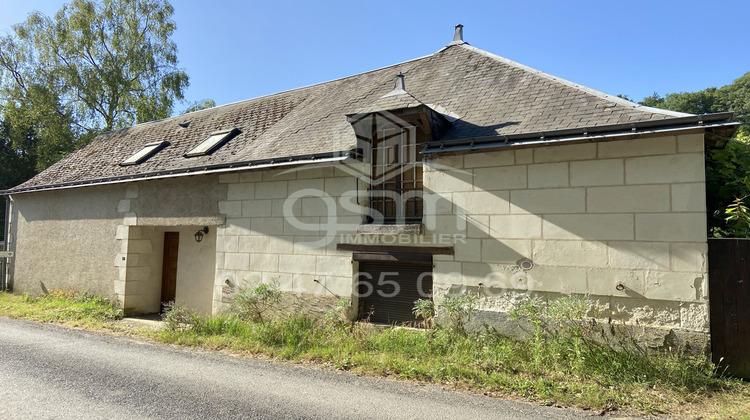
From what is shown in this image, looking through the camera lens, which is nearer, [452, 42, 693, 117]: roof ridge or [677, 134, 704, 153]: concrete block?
[677, 134, 704, 153]: concrete block

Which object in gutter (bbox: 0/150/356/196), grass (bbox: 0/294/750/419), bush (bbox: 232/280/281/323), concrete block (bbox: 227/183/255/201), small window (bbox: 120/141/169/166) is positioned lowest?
grass (bbox: 0/294/750/419)

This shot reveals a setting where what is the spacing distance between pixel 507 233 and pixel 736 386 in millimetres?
2832

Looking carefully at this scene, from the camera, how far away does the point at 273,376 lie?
4992 millimetres

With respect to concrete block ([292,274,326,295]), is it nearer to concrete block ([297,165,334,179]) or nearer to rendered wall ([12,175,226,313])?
concrete block ([297,165,334,179])

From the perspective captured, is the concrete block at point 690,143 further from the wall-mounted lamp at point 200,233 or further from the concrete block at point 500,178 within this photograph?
the wall-mounted lamp at point 200,233

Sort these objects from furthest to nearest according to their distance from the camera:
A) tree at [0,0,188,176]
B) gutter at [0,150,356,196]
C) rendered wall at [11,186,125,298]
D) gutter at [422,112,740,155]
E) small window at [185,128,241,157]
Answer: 1. tree at [0,0,188,176]
2. rendered wall at [11,186,125,298]
3. small window at [185,128,241,157]
4. gutter at [0,150,356,196]
5. gutter at [422,112,740,155]

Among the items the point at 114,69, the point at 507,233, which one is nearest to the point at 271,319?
the point at 507,233

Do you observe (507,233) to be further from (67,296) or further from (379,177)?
(67,296)

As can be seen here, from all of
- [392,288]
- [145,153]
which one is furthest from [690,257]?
[145,153]

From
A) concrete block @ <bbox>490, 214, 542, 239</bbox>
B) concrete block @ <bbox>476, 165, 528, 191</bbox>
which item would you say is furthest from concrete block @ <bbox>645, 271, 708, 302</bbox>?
concrete block @ <bbox>476, 165, 528, 191</bbox>

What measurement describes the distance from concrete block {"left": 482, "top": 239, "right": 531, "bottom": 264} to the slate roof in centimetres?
150

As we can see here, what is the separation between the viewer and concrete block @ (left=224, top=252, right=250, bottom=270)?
307 inches

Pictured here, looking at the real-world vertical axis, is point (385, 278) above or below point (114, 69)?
below

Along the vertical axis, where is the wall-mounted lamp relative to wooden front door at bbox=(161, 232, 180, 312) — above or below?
above
